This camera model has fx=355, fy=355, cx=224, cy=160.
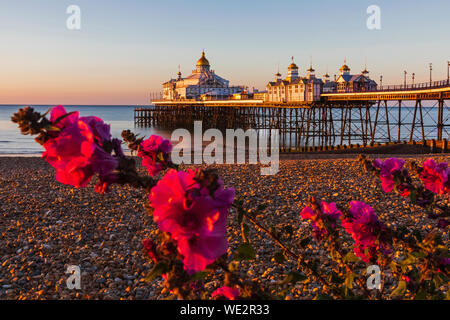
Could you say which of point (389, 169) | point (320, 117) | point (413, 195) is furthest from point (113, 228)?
point (320, 117)

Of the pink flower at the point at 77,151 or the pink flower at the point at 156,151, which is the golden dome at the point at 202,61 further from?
the pink flower at the point at 77,151

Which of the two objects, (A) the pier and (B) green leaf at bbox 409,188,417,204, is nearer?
(B) green leaf at bbox 409,188,417,204

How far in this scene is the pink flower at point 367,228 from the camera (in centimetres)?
162

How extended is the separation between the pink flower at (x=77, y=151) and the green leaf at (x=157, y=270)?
0.28 m

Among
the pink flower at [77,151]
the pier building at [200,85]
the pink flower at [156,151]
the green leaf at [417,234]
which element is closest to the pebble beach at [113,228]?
the pink flower at [156,151]

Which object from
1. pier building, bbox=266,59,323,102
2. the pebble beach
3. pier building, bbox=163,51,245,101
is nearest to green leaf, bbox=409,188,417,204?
the pebble beach

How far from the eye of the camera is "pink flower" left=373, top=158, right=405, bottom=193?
5.29 feet

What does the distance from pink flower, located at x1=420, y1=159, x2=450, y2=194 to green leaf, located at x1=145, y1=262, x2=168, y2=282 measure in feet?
4.53

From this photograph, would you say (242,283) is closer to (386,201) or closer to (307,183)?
(386,201)

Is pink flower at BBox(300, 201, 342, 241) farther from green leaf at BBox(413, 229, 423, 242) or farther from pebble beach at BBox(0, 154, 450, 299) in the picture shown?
green leaf at BBox(413, 229, 423, 242)

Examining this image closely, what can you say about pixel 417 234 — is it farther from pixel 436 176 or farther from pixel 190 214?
pixel 190 214

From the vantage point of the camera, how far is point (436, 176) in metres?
1.72
